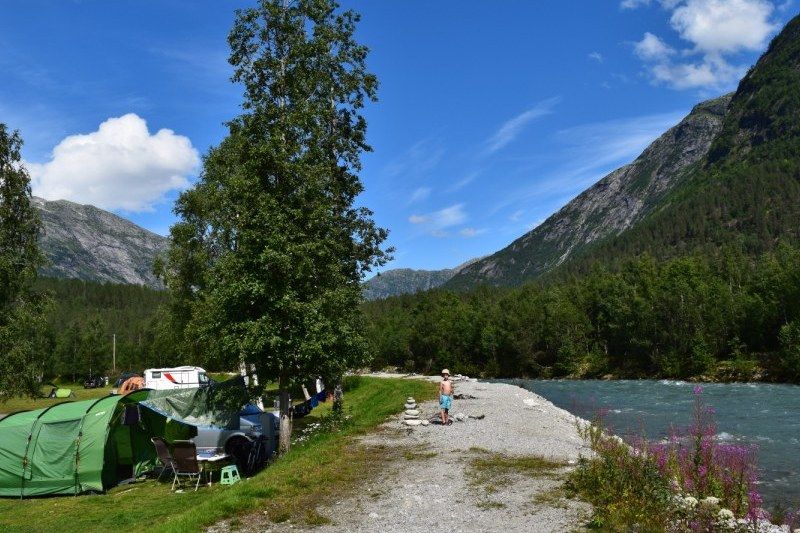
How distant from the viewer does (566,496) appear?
12906mm

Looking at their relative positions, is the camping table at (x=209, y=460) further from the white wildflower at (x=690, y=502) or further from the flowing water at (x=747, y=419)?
the white wildflower at (x=690, y=502)

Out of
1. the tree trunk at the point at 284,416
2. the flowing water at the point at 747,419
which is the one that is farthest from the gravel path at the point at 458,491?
the tree trunk at the point at 284,416

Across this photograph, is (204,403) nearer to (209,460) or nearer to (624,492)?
(209,460)

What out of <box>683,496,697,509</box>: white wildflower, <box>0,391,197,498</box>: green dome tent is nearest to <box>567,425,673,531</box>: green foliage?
<box>683,496,697,509</box>: white wildflower

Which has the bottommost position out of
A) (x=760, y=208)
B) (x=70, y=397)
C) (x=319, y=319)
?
(x=70, y=397)

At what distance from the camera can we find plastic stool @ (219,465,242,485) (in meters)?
18.3

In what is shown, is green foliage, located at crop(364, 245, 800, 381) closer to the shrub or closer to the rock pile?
the rock pile

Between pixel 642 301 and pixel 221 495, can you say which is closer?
pixel 221 495

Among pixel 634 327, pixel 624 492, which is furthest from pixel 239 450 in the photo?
pixel 634 327

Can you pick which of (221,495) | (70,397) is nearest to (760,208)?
(70,397)

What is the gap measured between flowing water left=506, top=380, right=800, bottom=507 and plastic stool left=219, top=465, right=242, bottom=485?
11640 millimetres

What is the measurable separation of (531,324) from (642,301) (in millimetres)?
22769

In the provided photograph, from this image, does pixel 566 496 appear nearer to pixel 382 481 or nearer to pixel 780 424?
pixel 382 481

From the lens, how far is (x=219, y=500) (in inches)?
520
